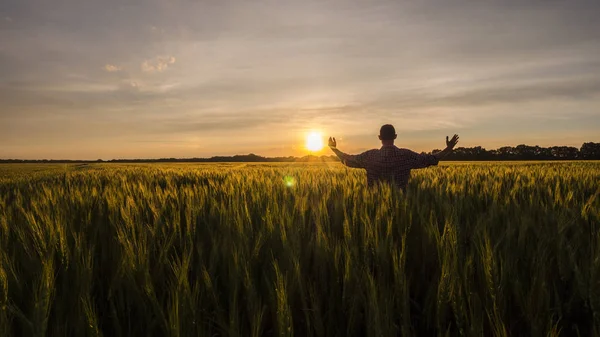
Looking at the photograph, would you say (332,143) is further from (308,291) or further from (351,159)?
(308,291)

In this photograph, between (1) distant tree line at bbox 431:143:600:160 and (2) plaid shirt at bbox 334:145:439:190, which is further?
(1) distant tree line at bbox 431:143:600:160

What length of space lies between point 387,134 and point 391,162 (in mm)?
433

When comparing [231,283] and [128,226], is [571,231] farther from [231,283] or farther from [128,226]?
[128,226]

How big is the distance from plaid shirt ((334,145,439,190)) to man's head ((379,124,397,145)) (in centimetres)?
9

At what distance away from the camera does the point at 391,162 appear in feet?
19.2

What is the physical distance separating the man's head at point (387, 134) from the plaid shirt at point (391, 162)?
0.29 feet

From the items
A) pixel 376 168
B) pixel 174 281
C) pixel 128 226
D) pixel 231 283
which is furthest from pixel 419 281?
pixel 376 168

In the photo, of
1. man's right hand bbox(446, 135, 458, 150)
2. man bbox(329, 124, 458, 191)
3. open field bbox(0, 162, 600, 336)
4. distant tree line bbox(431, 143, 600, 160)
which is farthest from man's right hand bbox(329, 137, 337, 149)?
distant tree line bbox(431, 143, 600, 160)

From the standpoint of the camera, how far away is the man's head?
5.73m

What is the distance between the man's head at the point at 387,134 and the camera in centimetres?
573

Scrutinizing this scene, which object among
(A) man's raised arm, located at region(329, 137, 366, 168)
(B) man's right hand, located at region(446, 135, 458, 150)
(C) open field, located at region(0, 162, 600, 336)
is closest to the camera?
(C) open field, located at region(0, 162, 600, 336)

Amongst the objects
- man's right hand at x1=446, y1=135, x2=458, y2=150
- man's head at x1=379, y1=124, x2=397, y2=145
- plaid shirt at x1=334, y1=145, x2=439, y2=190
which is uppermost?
man's head at x1=379, y1=124, x2=397, y2=145

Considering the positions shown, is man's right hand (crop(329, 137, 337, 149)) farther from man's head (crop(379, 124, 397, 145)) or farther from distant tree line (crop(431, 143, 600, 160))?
distant tree line (crop(431, 143, 600, 160))

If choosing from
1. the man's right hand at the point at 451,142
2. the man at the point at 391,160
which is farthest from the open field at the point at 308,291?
the man at the point at 391,160
